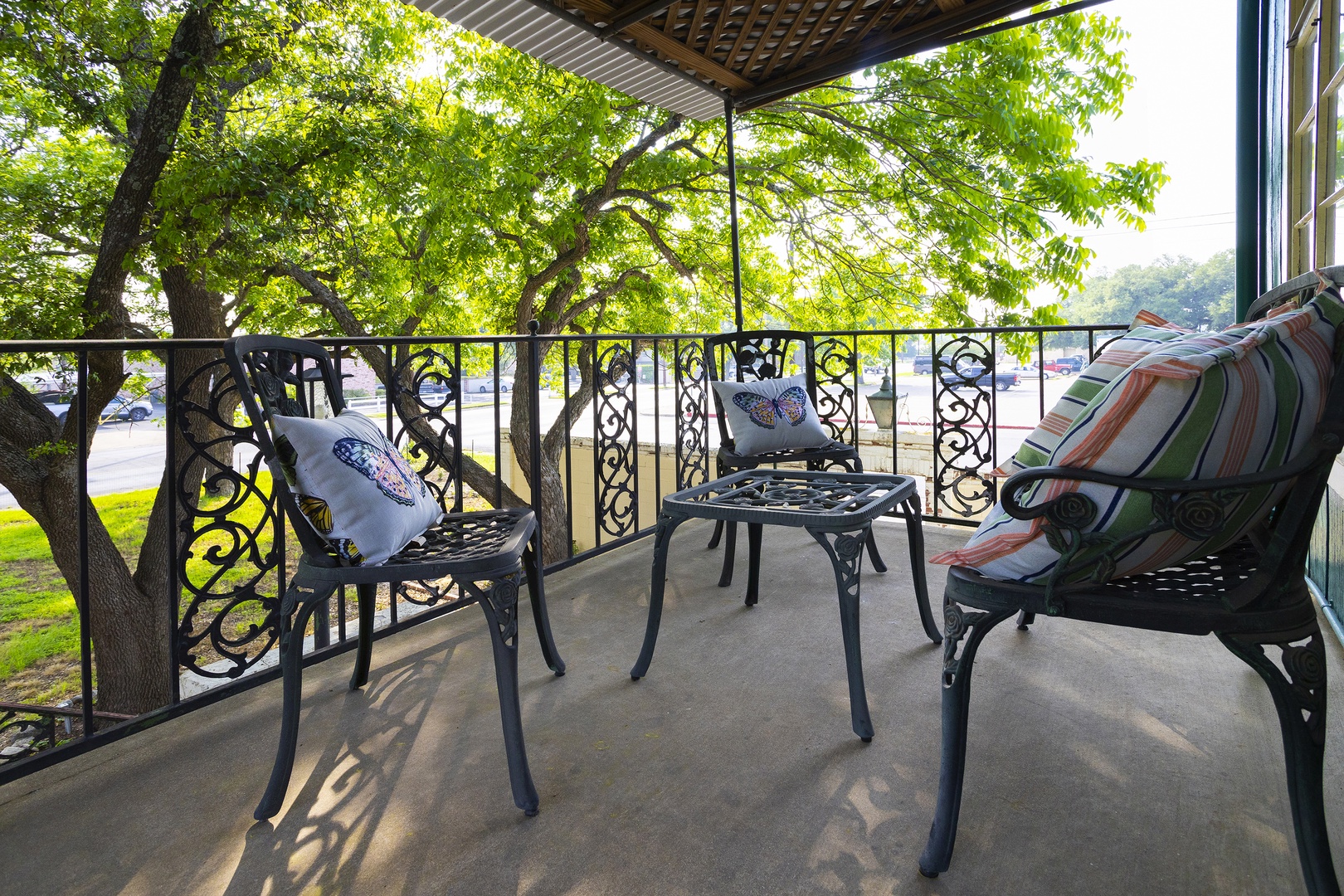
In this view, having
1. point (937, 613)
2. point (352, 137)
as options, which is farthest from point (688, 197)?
point (937, 613)

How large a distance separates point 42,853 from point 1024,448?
1776mm

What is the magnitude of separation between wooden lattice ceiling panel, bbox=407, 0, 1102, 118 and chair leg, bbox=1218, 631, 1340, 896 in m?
2.47

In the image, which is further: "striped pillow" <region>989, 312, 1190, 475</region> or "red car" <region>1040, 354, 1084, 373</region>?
"red car" <region>1040, 354, 1084, 373</region>

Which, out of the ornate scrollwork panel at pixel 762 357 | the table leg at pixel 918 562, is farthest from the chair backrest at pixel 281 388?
the ornate scrollwork panel at pixel 762 357

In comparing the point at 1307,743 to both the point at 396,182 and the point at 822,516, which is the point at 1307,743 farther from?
the point at 396,182

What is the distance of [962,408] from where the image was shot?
11.4ft

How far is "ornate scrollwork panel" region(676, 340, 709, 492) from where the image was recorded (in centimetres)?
341

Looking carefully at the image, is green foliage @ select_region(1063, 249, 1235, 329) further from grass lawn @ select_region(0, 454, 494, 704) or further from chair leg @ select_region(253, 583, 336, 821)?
grass lawn @ select_region(0, 454, 494, 704)

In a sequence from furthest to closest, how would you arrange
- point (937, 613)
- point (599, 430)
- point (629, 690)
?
point (599, 430) < point (937, 613) < point (629, 690)

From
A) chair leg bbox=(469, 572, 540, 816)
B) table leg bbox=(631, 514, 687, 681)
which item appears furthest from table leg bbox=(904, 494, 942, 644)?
chair leg bbox=(469, 572, 540, 816)

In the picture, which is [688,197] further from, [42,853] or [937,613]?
[42,853]

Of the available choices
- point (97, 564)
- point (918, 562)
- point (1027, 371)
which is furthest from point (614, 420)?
point (97, 564)

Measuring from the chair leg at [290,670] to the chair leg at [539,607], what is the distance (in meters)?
0.56

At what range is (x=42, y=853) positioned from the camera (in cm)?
128
